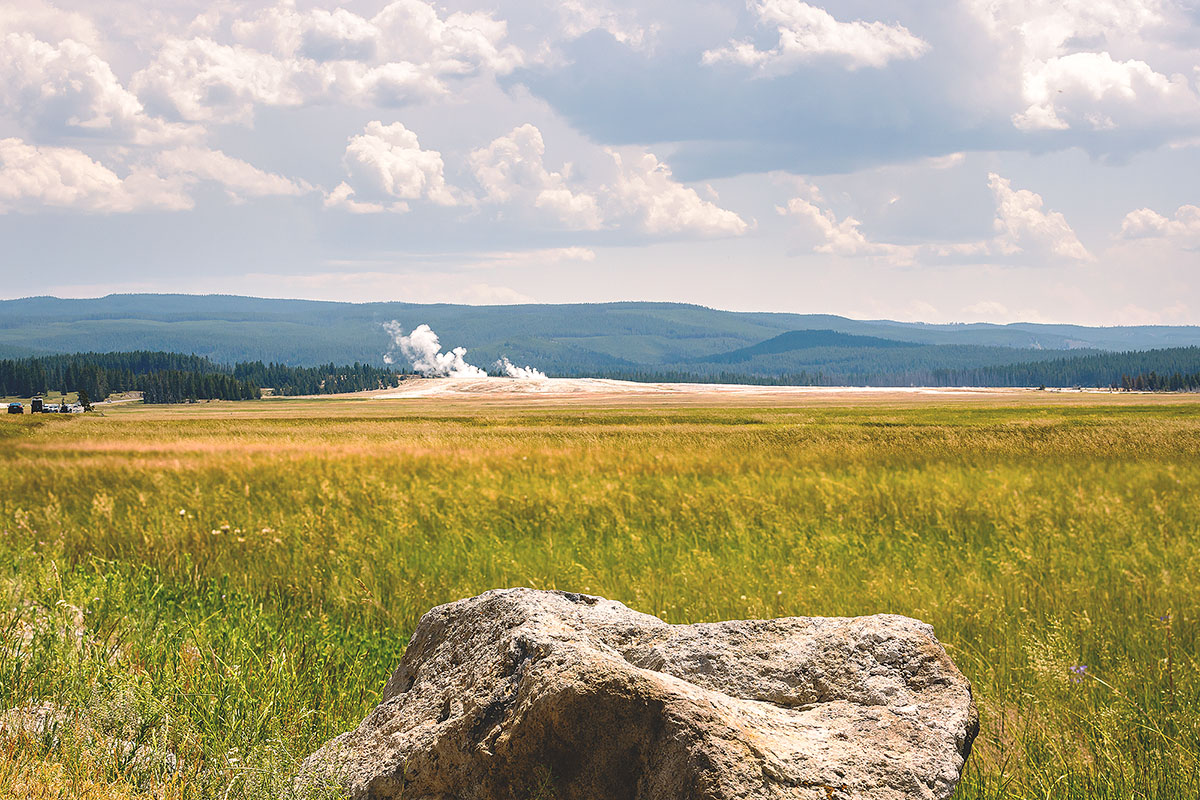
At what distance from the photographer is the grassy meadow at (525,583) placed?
4.91 metres

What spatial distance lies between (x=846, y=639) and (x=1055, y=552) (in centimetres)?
790

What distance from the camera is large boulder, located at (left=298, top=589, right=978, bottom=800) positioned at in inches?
136

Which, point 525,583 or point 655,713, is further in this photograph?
point 525,583

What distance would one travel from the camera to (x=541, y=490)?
16516 millimetres

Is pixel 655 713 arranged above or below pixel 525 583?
above

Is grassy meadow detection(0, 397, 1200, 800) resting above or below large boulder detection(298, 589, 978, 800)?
below

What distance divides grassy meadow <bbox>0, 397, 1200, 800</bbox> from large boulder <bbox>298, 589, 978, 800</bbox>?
0.83 metres

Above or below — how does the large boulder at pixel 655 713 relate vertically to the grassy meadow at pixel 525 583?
A: above

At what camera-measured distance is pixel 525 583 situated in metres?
10.0

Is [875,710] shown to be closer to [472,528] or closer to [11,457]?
[472,528]

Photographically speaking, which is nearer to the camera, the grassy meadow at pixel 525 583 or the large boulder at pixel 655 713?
the large boulder at pixel 655 713

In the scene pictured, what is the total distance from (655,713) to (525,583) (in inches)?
258

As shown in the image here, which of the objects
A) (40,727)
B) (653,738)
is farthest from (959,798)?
(40,727)

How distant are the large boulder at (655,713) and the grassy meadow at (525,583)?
32.6 inches
